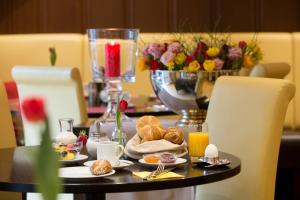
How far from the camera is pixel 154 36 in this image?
5.55 meters

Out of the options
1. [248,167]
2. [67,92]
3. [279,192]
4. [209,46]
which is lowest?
[279,192]

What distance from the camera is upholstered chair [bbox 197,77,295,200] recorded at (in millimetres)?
2127

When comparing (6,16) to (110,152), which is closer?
(110,152)

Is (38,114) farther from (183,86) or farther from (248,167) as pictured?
(183,86)

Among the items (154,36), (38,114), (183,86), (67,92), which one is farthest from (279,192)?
(38,114)

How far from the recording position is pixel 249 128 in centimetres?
223

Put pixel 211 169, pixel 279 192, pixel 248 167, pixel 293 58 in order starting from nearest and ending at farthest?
pixel 211 169 < pixel 248 167 < pixel 279 192 < pixel 293 58

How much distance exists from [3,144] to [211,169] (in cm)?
113

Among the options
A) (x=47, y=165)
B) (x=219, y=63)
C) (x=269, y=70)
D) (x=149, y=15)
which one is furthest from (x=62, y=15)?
(x=47, y=165)

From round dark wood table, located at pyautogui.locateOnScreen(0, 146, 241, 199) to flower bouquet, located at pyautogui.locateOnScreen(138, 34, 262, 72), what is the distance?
1.22m

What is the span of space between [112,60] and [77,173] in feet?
5.00

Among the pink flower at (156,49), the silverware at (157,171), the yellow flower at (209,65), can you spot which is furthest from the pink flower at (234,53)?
the silverware at (157,171)

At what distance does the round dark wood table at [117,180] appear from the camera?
5.02 ft

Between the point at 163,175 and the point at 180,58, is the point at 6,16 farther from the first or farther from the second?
the point at 163,175
